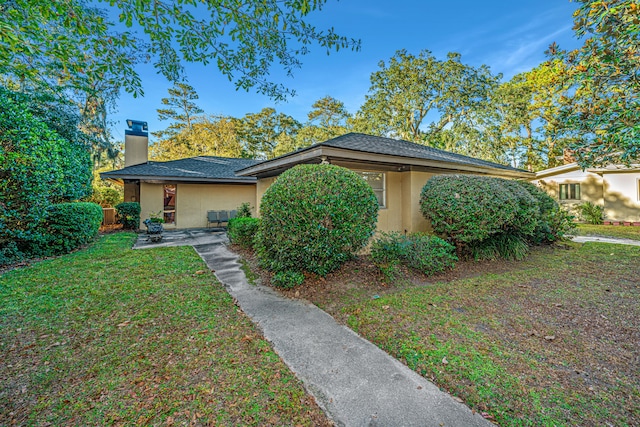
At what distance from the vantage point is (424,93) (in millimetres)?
23281

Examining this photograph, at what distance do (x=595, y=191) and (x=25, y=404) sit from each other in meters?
22.5

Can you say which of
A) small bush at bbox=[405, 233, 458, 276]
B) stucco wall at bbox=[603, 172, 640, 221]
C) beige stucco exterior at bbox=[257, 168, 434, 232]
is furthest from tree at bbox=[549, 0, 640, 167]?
stucco wall at bbox=[603, 172, 640, 221]

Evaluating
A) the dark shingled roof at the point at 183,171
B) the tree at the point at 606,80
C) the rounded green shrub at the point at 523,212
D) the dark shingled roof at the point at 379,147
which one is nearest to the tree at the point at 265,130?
the dark shingled roof at the point at 183,171

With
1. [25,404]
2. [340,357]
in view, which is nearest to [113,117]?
[25,404]

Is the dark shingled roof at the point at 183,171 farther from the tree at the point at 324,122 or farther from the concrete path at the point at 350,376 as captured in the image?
the tree at the point at 324,122

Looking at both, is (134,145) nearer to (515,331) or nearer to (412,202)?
(412,202)

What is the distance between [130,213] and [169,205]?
189cm

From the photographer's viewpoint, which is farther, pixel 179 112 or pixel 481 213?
pixel 179 112

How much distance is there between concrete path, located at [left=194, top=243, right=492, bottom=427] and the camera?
1.97 meters

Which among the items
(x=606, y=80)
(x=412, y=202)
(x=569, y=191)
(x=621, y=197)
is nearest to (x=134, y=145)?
(x=412, y=202)

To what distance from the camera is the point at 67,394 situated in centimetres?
221

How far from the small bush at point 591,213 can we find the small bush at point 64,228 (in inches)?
909

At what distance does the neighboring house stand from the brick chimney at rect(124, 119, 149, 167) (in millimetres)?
20379

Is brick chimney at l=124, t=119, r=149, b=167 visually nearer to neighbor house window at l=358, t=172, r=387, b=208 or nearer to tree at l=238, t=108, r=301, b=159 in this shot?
neighbor house window at l=358, t=172, r=387, b=208
